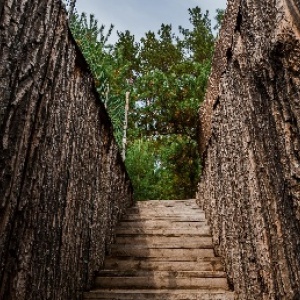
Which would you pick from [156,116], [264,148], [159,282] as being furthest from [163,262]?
[156,116]

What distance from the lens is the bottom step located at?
2941 mm

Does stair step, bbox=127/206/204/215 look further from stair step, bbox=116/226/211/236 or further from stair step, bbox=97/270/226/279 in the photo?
stair step, bbox=97/270/226/279

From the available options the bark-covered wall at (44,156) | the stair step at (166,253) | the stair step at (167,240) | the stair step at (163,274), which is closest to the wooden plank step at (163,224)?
the stair step at (167,240)

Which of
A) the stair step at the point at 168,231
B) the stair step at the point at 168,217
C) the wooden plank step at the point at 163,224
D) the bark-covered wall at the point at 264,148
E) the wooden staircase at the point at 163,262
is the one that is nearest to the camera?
A: the bark-covered wall at the point at 264,148

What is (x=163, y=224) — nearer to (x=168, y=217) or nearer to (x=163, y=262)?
(x=168, y=217)

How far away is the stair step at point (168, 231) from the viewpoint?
14.6ft

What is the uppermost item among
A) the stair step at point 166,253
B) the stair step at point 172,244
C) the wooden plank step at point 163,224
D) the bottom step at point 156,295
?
the wooden plank step at point 163,224

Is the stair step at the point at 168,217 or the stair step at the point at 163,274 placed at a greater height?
the stair step at the point at 168,217

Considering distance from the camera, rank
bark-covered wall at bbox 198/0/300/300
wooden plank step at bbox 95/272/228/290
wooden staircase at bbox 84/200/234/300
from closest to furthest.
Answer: bark-covered wall at bbox 198/0/300/300 < wooden staircase at bbox 84/200/234/300 < wooden plank step at bbox 95/272/228/290

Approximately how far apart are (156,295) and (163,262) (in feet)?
2.32

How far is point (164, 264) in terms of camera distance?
3682 mm

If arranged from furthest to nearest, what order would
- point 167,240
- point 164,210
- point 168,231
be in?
point 164,210 < point 168,231 < point 167,240

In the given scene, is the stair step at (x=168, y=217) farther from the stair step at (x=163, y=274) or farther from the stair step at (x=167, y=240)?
the stair step at (x=163, y=274)

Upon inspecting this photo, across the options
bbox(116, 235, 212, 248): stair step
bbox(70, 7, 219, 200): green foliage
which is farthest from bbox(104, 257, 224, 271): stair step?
bbox(70, 7, 219, 200): green foliage
